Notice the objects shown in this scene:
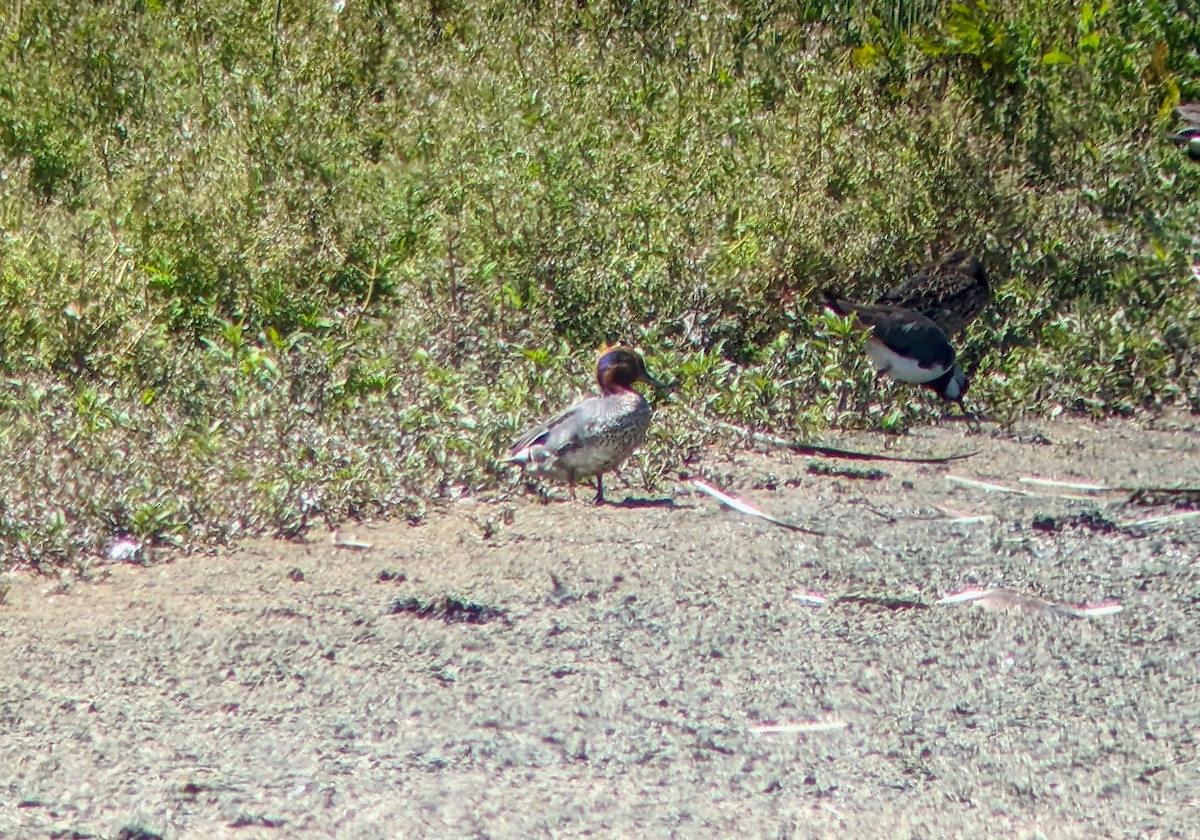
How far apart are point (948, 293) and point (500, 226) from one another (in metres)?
2.12

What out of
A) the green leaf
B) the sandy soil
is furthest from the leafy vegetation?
the sandy soil

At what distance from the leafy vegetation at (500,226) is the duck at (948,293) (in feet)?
0.60

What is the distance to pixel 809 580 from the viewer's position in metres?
5.36

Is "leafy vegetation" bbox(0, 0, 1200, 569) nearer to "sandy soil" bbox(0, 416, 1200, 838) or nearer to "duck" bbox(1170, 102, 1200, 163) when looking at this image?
"duck" bbox(1170, 102, 1200, 163)

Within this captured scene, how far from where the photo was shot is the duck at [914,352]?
7.77 meters

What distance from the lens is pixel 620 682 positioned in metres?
4.45

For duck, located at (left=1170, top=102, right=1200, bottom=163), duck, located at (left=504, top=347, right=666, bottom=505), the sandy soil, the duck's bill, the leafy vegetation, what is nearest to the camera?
the sandy soil

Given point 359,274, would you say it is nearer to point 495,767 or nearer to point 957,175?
point 957,175

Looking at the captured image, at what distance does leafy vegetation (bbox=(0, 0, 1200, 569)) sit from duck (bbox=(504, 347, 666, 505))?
0.72 feet

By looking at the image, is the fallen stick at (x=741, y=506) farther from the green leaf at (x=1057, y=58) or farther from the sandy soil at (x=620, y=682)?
the green leaf at (x=1057, y=58)

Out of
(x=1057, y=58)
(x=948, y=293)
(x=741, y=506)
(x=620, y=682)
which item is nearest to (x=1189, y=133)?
(x=1057, y=58)

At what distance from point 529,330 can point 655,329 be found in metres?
0.56

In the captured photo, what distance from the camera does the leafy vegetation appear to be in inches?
257

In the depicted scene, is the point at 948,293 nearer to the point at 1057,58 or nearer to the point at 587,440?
the point at 1057,58
